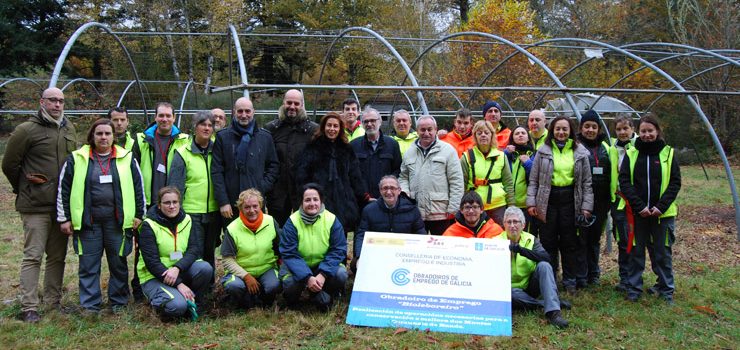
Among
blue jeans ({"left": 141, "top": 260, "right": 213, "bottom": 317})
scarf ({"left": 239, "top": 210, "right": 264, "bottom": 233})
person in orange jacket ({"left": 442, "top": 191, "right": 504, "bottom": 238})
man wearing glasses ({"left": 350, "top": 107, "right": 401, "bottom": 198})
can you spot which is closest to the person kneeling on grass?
person in orange jacket ({"left": 442, "top": 191, "right": 504, "bottom": 238})

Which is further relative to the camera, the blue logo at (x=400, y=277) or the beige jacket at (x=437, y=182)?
the beige jacket at (x=437, y=182)

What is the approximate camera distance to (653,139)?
5148 mm

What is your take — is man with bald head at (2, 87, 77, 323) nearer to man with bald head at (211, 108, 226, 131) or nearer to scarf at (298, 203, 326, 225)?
man with bald head at (211, 108, 226, 131)

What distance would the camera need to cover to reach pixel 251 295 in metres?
4.93

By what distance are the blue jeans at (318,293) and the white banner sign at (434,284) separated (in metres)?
0.23

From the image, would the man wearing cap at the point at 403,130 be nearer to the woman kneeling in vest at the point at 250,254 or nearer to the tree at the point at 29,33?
the woman kneeling in vest at the point at 250,254

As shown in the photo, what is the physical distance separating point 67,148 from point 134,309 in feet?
4.85

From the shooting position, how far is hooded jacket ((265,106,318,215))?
211 inches

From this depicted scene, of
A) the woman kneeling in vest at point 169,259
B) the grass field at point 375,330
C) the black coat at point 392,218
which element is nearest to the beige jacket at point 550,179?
the grass field at point 375,330

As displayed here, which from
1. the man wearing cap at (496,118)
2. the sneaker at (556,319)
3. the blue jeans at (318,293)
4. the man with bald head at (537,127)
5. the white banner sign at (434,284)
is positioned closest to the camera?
the white banner sign at (434,284)

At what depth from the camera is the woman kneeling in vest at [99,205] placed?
15.3ft

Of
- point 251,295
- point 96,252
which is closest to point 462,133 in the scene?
point 251,295

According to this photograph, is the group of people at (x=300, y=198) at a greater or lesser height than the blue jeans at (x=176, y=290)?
greater

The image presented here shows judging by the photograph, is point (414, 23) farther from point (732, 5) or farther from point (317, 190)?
point (317, 190)
